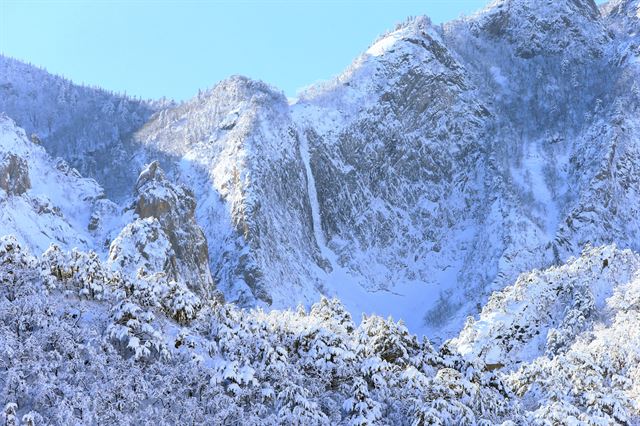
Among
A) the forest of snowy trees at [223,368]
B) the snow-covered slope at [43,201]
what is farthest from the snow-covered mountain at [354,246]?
the snow-covered slope at [43,201]

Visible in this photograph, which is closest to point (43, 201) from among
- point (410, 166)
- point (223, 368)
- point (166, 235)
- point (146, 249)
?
point (166, 235)

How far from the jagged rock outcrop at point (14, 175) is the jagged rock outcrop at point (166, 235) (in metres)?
14.6

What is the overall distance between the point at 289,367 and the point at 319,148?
388ft

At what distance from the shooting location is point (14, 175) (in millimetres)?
95062

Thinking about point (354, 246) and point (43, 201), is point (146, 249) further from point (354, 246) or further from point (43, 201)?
point (354, 246)

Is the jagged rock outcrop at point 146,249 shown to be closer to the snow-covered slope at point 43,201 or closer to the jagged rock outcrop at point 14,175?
the snow-covered slope at point 43,201

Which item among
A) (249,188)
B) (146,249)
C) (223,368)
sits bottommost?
(223,368)

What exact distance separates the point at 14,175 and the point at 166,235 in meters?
20.1

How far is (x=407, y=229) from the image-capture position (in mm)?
151375

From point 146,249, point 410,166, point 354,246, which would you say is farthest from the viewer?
point 410,166

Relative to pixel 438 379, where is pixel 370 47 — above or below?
above

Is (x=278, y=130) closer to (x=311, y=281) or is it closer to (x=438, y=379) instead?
(x=311, y=281)

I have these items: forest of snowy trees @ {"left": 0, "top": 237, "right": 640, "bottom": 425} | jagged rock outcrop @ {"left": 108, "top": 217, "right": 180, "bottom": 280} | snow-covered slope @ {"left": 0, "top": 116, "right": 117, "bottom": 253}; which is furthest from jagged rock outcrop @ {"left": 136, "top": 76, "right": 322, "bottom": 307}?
forest of snowy trees @ {"left": 0, "top": 237, "right": 640, "bottom": 425}

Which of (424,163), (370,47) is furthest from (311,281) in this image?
(370,47)
